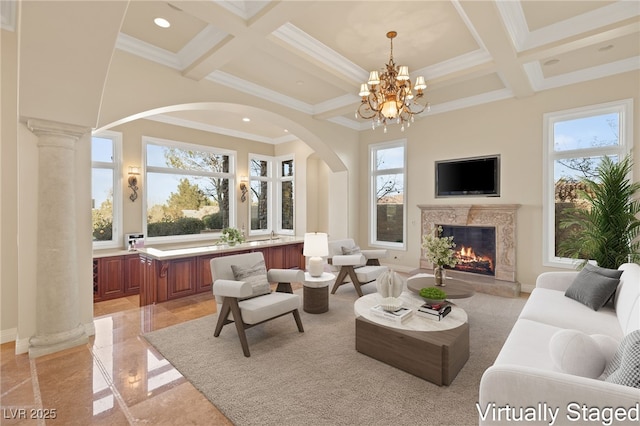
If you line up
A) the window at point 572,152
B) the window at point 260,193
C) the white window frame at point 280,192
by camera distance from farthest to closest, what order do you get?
the white window frame at point 280,192, the window at point 260,193, the window at point 572,152

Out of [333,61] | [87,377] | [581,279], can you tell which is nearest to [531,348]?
[581,279]

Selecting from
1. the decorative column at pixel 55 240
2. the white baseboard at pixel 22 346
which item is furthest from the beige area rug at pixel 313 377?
the white baseboard at pixel 22 346

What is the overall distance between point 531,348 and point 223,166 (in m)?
6.92

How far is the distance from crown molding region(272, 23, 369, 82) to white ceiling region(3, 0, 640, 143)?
0.04 ft

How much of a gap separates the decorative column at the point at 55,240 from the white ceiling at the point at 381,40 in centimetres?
141

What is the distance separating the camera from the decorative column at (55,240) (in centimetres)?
292

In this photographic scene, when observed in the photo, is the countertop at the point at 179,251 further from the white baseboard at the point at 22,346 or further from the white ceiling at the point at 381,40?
the white ceiling at the point at 381,40

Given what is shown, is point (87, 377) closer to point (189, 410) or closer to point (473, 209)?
point (189, 410)

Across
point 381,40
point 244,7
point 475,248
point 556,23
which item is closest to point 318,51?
point 381,40

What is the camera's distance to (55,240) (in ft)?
9.79

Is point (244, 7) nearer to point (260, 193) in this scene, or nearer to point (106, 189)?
point (106, 189)

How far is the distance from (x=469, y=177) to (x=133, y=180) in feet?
21.2

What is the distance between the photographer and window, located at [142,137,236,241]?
6.14m

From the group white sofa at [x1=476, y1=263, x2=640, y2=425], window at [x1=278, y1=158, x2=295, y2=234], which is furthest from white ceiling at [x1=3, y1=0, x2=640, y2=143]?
window at [x1=278, y1=158, x2=295, y2=234]
